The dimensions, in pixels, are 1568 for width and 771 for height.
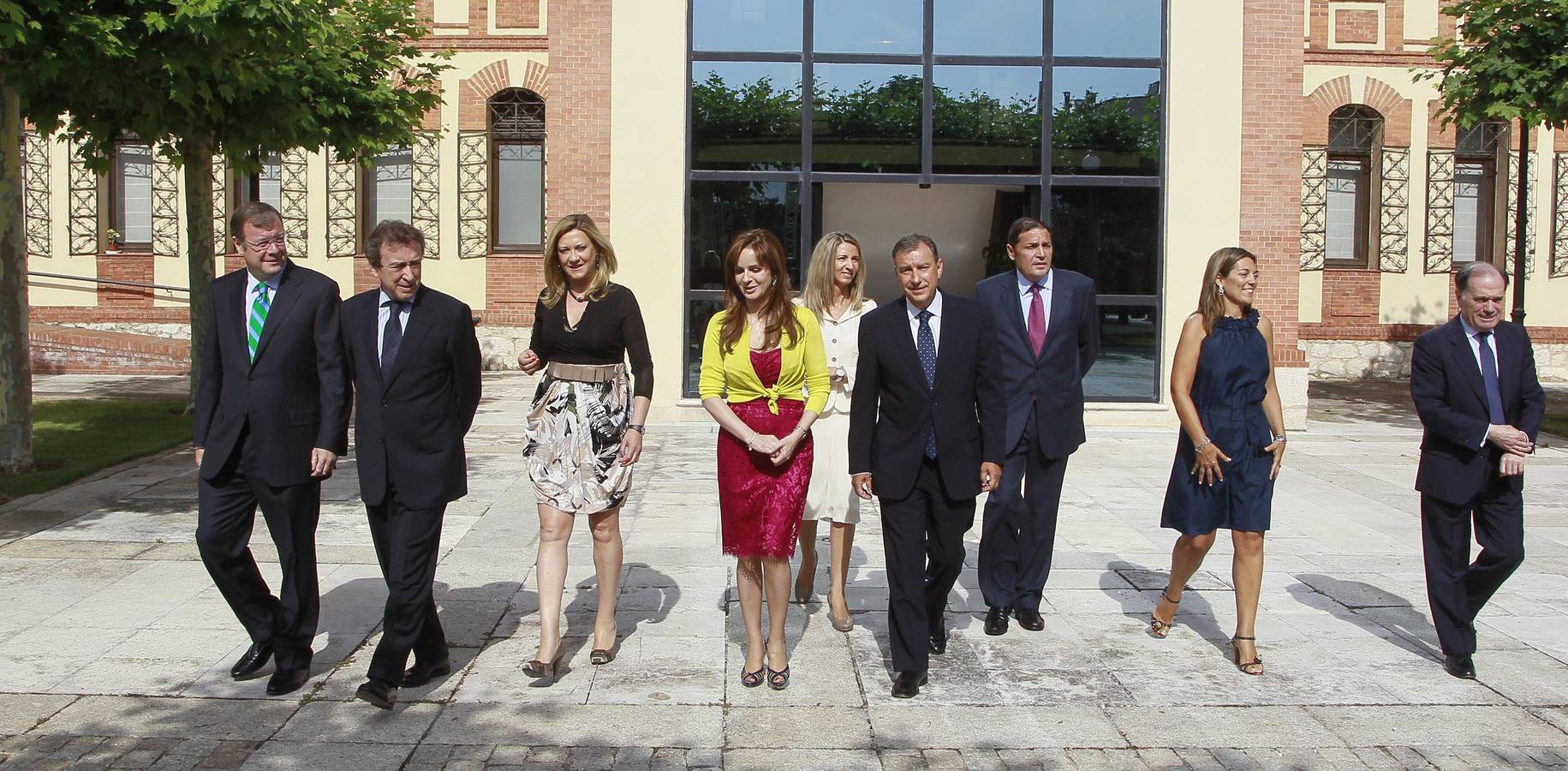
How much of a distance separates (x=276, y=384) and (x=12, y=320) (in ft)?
23.6

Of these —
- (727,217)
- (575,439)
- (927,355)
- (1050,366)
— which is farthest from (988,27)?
(575,439)

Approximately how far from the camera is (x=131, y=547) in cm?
817

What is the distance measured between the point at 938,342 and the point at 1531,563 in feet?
15.6

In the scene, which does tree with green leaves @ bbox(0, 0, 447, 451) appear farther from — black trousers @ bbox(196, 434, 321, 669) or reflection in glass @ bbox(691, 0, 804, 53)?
reflection in glass @ bbox(691, 0, 804, 53)

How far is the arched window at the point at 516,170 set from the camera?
25094 mm

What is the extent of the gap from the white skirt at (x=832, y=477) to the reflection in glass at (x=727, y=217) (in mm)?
8938

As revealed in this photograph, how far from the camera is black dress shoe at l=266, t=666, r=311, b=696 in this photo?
212 inches

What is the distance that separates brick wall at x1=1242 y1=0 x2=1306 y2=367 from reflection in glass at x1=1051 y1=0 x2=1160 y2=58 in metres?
1.02

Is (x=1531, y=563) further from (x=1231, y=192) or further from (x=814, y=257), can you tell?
(x=1231, y=192)

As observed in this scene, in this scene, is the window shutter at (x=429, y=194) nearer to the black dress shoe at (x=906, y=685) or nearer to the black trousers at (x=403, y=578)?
the black trousers at (x=403, y=578)

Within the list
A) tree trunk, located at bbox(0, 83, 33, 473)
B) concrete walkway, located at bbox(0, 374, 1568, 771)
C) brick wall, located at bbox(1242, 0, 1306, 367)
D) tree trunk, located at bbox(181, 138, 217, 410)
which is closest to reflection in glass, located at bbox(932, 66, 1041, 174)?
brick wall, located at bbox(1242, 0, 1306, 367)

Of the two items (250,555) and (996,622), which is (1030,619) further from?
(250,555)

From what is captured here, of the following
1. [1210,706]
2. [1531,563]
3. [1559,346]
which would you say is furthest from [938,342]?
[1559,346]

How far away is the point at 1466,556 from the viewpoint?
19.8ft
